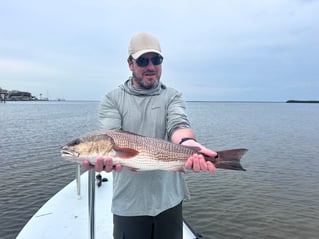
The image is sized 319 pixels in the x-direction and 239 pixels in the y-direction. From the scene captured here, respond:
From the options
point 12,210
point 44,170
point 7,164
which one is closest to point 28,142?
point 7,164

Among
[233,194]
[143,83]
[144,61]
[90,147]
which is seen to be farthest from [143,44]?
[233,194]

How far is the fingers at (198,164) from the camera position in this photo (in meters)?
2.91

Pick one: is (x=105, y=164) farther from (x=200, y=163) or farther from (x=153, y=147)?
(x=200, y=163)

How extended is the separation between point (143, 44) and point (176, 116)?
863 mm

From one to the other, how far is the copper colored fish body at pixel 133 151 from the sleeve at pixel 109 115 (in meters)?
0.15

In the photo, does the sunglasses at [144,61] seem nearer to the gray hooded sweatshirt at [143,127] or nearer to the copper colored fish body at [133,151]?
the gray hooded sweatshirt at [143,127]

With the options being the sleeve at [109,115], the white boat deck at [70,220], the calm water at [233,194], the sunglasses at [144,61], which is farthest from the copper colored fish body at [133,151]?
the calm water at [233,194]

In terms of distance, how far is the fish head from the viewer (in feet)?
9.90

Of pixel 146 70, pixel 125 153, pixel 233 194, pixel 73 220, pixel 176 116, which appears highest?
pixel 146 70

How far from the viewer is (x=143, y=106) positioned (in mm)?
3291

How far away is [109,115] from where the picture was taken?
3248 millimetres

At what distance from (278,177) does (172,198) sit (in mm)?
14719

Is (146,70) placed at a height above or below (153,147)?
above

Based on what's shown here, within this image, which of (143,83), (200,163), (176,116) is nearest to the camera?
(200,163)
